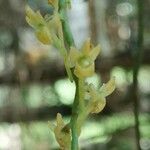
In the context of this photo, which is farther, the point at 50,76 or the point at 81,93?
the point at 50,76

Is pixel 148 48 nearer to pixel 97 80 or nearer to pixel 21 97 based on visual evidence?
pixel 97 80

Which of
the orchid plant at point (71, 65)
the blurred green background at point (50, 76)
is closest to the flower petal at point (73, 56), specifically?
the orchid plant at point (71, 65)

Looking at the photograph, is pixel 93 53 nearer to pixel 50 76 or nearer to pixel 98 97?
pixel 98 97

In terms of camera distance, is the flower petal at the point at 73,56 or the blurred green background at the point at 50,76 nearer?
the flower petal at the point at 73,56

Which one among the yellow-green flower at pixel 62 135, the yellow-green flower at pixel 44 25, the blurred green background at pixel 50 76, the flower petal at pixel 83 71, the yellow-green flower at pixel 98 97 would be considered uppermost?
the yellow-green flower at pixel 44 25

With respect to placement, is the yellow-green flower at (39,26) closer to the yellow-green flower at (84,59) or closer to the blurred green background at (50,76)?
the yellow-green flower at (84,59)

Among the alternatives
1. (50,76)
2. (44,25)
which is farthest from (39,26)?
(50,76)

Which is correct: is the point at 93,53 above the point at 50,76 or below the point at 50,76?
above
